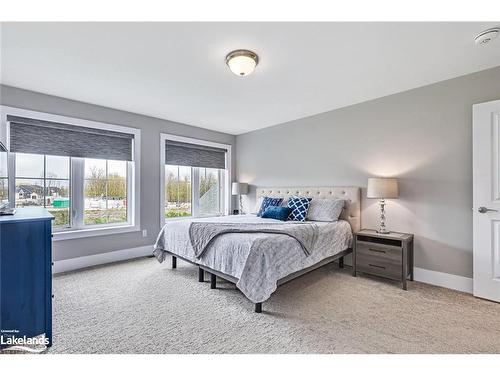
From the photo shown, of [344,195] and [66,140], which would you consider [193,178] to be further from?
[344,195]

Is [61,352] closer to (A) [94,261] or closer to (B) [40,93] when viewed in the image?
(A) [94,261]

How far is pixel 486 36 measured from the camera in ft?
6.33

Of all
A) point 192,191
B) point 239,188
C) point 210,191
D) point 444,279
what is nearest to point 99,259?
point 192,191

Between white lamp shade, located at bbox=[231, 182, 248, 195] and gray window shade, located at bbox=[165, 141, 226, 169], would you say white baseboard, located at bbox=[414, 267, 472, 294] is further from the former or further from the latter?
gray window shade, located at bbox=[165, 141, 226, 169]

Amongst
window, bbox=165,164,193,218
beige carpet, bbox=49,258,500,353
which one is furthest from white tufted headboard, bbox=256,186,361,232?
window, bbox=165,164,193,218

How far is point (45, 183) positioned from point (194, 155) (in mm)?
2333

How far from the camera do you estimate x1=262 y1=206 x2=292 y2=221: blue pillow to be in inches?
139

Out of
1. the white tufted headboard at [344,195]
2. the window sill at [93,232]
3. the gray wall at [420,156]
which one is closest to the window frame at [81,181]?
the window sill at [93,232]

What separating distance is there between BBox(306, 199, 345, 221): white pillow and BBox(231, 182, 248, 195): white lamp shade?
1774 millimetres

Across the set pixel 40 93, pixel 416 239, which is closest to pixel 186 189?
pixel 40 93

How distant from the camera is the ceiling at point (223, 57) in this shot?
6.12ft

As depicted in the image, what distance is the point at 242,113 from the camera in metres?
3.96

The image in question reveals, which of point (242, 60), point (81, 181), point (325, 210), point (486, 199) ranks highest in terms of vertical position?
point (242, 60)

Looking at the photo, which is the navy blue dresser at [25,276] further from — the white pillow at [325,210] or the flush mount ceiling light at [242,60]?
the white pillow at [325,210]
